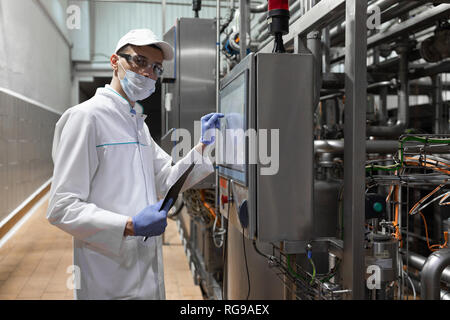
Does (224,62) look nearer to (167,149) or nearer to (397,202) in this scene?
(167,149)

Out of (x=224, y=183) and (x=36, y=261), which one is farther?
(x=36, y=261)

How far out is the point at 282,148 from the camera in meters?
1.12

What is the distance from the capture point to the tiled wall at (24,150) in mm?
1475

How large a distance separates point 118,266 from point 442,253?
96cm

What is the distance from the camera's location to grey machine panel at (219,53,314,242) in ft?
3.64

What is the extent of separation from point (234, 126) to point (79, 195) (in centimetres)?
54

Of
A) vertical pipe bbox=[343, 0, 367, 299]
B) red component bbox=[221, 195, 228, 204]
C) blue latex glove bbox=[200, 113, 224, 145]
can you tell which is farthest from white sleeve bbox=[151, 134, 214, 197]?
vertical pipe bbox=[343, 0, 367, 299]

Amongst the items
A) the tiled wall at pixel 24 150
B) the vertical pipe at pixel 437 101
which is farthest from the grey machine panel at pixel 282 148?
the vertical pipe at pixel 437 101

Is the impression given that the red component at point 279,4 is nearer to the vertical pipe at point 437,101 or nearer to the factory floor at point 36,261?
the factory floor at point 36,261

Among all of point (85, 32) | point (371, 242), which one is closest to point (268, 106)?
point (371, 242)

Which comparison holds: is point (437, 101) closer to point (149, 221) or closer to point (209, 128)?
point (209, 128)

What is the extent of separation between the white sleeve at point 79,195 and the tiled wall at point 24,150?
0.29 metres

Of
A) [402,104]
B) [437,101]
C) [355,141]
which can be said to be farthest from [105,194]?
[437,101]
